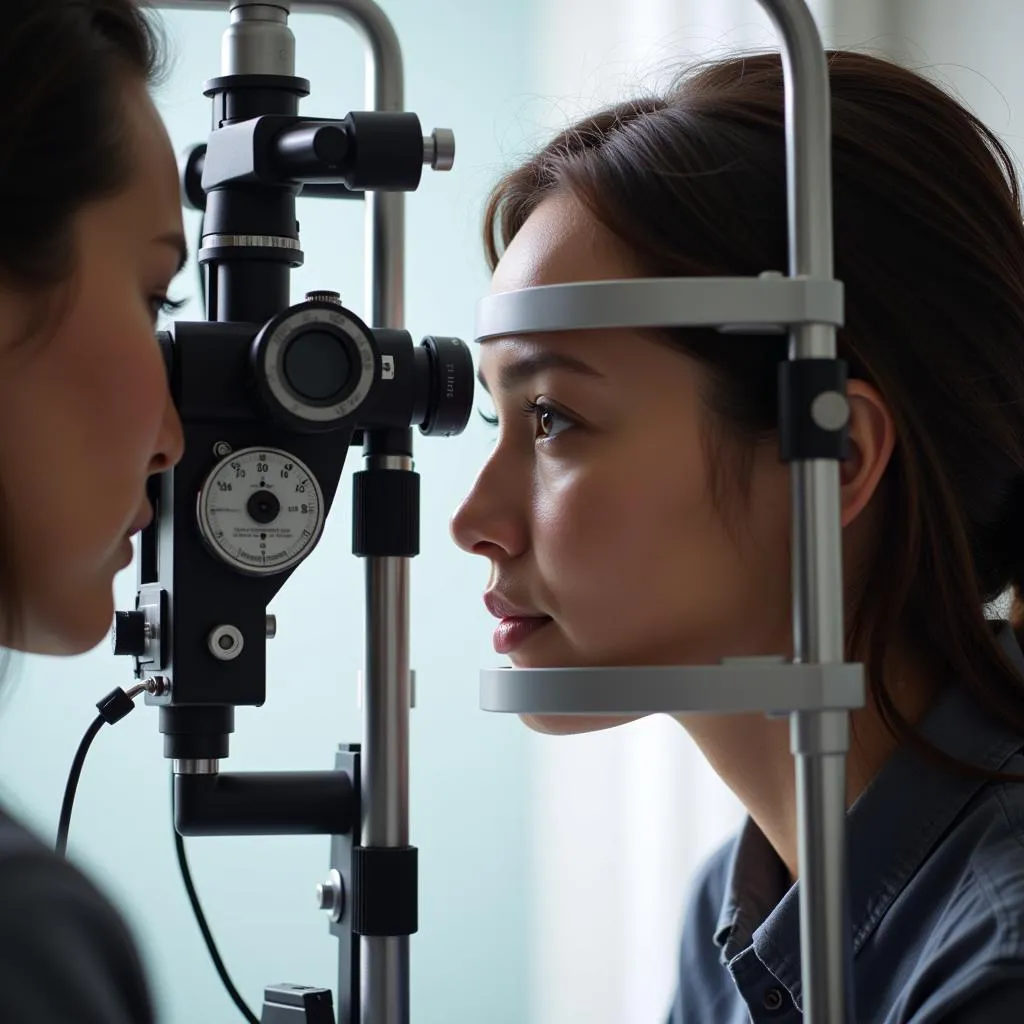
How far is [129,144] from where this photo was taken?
0.84m

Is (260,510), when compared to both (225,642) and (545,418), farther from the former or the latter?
(545,418)

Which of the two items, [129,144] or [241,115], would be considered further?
[241,115]

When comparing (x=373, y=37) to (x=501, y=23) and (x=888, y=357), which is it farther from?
(x=501, y=23)

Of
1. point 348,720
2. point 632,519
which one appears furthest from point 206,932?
point 348,720

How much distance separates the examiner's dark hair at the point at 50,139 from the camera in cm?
77

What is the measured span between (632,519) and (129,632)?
1.10 ft

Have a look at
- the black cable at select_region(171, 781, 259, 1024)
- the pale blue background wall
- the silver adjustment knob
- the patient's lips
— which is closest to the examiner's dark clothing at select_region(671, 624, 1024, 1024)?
the patient's lips

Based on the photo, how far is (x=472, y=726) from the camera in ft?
6.77

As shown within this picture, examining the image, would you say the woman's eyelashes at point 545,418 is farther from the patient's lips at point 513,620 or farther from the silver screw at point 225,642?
the silver screw at point 225,642

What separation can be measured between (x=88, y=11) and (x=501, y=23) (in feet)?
4.18

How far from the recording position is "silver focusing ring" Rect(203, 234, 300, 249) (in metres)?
0.97

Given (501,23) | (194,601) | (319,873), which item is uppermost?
(501,23)

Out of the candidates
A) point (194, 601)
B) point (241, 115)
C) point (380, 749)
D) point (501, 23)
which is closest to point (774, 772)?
point (380, 749)

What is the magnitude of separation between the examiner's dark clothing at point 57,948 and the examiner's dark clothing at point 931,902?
1.25ft
